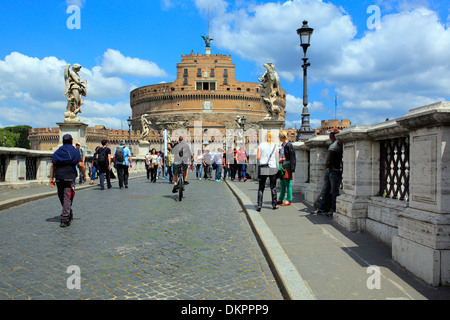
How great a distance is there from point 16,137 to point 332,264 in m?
108

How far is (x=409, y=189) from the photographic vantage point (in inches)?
156

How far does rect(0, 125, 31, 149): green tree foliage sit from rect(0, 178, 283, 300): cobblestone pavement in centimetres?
9412

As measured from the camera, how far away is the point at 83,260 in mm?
4551

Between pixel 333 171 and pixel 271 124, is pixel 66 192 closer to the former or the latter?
pixel 333 171

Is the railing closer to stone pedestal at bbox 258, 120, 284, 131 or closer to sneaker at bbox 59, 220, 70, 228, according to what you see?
sneaker at bbox 59, 220, 70, 228

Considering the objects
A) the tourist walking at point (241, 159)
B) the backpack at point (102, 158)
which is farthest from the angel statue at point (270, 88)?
the backpack at point (102, 158)

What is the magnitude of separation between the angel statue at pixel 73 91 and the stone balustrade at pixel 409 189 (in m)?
13.2

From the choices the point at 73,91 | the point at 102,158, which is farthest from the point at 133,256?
the point at 73,91

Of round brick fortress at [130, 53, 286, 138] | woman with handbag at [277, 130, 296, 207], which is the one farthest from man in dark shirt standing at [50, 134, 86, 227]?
round brick fortress at [130, 53, 286, 138]

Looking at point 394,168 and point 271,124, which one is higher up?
point 271,124

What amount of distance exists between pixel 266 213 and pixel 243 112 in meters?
76.7
